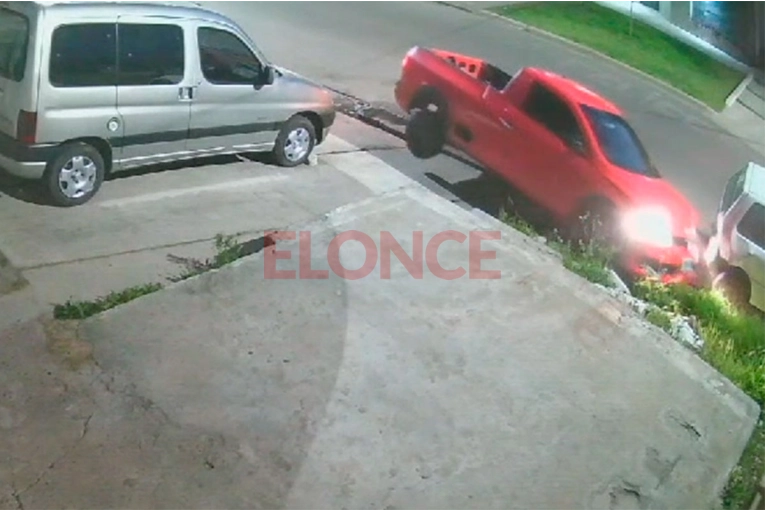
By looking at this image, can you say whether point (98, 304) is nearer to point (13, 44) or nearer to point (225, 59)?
point (13, 44)

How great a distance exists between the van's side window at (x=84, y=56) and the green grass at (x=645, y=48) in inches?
310

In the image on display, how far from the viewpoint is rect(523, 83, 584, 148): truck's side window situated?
29.9ft

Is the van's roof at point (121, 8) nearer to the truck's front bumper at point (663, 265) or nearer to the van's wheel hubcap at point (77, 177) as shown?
the van's wheel hubcap at point (77, 177)

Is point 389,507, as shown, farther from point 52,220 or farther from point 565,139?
point 565,139

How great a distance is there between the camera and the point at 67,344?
5160 mm

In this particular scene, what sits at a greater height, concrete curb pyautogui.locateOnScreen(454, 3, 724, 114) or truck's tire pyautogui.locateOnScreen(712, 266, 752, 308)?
concrete curb pyautogui.locateOnScreen(454, 3, 724, 114)

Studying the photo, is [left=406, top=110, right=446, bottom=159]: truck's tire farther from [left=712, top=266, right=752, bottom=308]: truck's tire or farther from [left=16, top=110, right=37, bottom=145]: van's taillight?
[left=16, top=110, right=37, bottom=145]: van's taillight

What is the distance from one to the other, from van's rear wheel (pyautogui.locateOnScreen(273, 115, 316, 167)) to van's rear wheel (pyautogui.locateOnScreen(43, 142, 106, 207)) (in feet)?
7.00

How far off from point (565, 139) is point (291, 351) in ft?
15.8

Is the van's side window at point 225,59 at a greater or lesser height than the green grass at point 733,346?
greater

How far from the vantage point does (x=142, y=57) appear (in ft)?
24.4

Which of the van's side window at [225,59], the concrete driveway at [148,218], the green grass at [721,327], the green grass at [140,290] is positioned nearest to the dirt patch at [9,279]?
the concrete driveway at [148,218]

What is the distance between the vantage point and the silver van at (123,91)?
22.2 feet

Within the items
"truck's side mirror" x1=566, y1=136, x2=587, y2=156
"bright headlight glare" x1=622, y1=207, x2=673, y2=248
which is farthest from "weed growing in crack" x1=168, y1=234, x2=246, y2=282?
"bright headlight glare" x1=622, y1=207, x2=673, y2=248
